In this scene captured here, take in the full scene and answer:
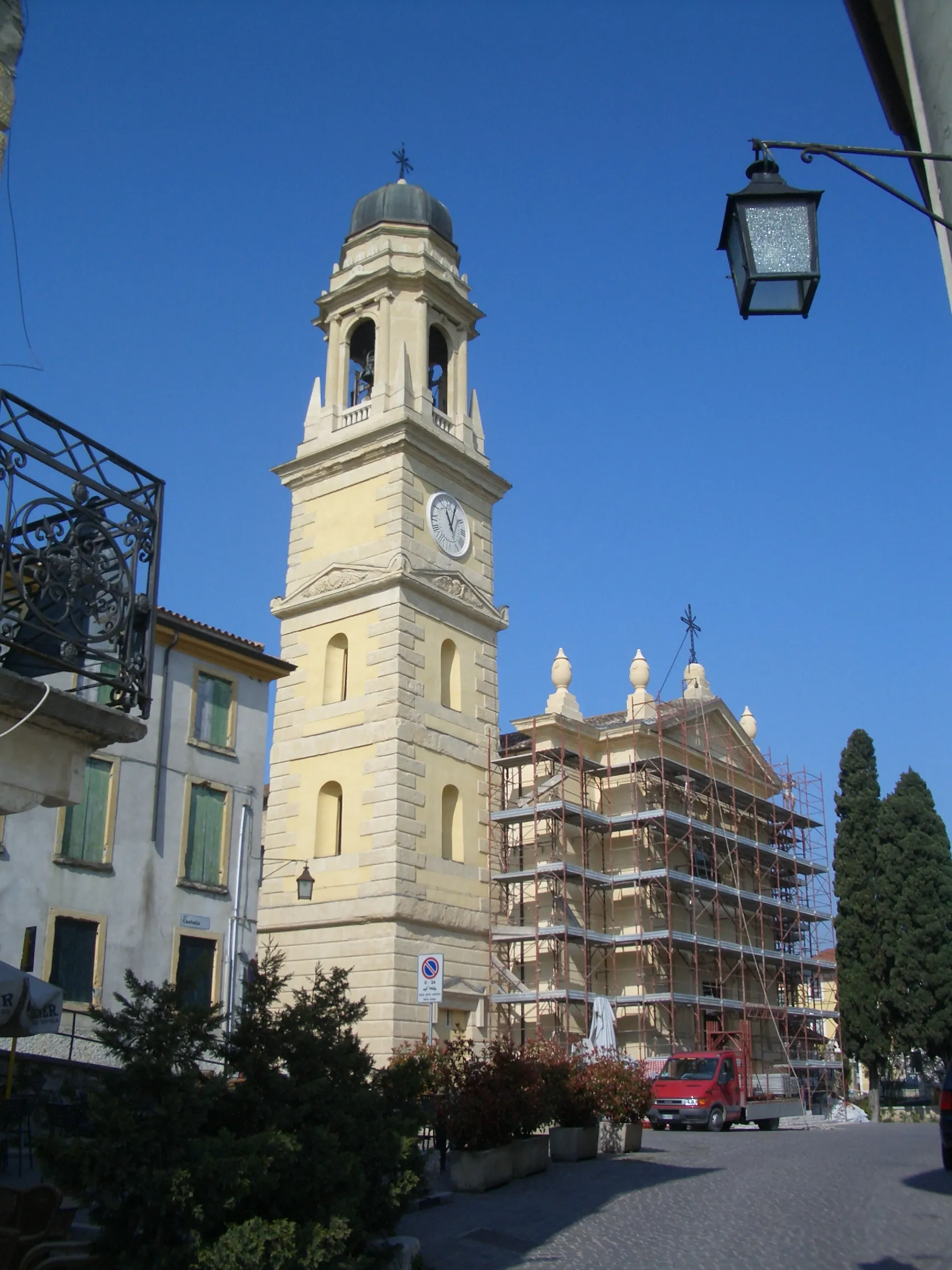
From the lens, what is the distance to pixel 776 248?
6.32m

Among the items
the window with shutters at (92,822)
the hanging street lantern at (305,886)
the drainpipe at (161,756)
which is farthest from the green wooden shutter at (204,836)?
the hanging street lantern at (305,886)

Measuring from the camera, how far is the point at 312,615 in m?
34.5

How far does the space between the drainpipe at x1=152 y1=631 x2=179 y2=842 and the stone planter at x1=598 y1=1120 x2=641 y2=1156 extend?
28.0 feet

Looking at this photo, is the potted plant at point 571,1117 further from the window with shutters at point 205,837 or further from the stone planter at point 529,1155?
the window with shutters at point 205,837

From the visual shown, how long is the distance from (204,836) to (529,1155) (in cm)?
862

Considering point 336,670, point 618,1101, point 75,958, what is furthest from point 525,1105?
point 336,670

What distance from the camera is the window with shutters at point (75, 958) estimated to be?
61.8 ft

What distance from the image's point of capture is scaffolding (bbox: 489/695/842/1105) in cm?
3356

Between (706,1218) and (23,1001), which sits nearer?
(706,1218)

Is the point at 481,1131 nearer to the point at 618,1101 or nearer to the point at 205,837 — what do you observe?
the point at 618,1101

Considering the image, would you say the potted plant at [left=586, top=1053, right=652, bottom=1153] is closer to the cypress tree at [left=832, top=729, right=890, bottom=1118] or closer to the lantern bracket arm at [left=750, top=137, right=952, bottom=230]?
the lantern bracket arm at [left=750, top=137, right=952, bottom=230]

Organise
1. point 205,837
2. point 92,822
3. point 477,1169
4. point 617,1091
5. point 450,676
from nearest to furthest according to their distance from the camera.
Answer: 1. point 477,1169
2. point 617,1091
3. point 92,822
4. point 205,837
5. point 450,676

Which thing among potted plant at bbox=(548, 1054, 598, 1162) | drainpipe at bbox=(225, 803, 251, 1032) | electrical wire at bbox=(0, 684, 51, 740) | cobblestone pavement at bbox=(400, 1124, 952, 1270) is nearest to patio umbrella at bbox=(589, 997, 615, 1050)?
cobblestone pavement at bbox=(400, 1124, 952, 1270)

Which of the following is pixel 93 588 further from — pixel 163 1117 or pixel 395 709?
pixel 395 709
